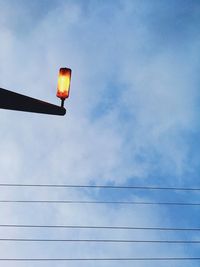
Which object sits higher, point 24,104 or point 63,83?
point 63,83

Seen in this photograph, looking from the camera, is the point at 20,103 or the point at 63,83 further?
the point at 63,83

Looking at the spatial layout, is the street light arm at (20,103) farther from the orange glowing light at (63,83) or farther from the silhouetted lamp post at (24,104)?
the orange glowing light at (63,83)

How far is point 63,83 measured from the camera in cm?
550

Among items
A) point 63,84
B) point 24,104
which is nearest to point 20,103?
point 24,104

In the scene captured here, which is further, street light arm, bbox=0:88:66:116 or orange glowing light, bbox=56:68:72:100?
orange glowing light, bbox=56:68:72:100

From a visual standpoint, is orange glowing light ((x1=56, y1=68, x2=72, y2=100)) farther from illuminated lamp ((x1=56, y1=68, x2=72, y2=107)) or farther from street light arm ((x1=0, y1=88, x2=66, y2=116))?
street light arm ((x1=0, y1=88, x2=66, y2=116))

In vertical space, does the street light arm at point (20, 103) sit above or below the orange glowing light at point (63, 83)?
below

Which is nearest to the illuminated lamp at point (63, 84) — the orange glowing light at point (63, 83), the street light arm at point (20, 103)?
the orange glowing light at point (63, 83)

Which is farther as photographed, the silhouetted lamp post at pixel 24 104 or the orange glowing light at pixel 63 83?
the orange glowing light at pixel 63 83

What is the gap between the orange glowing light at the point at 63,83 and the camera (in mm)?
5465

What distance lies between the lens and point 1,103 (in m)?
4.54

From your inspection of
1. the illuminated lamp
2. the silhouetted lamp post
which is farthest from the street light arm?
the illuminated lamp

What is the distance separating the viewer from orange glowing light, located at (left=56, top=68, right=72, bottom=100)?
17.9 ft

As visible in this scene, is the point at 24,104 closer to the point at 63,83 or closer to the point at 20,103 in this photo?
the point at 20,103
